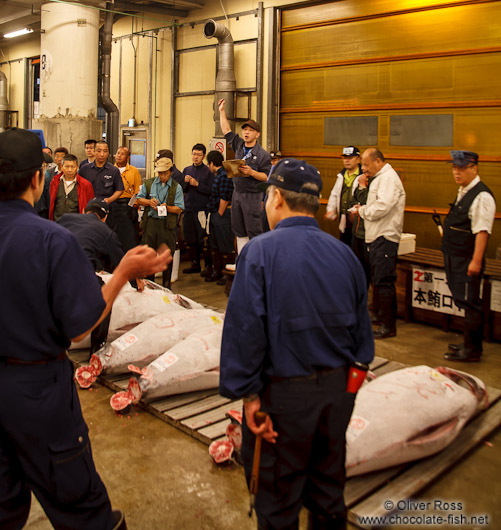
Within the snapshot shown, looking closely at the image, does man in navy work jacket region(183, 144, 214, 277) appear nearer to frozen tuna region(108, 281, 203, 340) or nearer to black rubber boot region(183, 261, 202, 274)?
black rubber boot region(183, 261, 202, 274)

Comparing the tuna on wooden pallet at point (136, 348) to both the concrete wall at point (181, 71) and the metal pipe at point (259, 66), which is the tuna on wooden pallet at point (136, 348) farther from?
the metal pipe at point (259, 66)

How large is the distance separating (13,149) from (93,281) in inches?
22.0

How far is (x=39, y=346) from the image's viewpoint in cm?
207

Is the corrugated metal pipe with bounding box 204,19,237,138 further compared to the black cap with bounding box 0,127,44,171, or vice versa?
the corrugated metal pipe with bounding box 204,19,237,138

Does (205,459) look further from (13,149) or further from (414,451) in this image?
(13,149)

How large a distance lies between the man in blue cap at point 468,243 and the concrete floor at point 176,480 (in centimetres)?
154

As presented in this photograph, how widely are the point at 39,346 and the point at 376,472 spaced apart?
215cm

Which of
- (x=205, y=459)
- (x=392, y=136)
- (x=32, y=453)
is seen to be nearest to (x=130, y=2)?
(x=392, y=136)

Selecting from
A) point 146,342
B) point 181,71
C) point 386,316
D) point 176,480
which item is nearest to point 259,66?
point 181,71

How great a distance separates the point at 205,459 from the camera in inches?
143

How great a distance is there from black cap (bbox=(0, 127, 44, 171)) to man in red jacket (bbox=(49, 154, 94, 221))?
5259 mm

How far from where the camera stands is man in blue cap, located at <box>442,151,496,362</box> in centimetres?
518

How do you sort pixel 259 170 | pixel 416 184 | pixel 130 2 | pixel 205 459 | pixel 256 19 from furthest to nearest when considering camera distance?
1. pixel 130 2
2. pixel 256 19
3. pixel 416 184
4. pixel 259 170
5. pixel 205 459

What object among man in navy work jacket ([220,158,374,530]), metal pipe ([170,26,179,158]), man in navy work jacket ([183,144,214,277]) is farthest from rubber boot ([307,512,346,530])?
metal pipe ([170,26,179,158])
